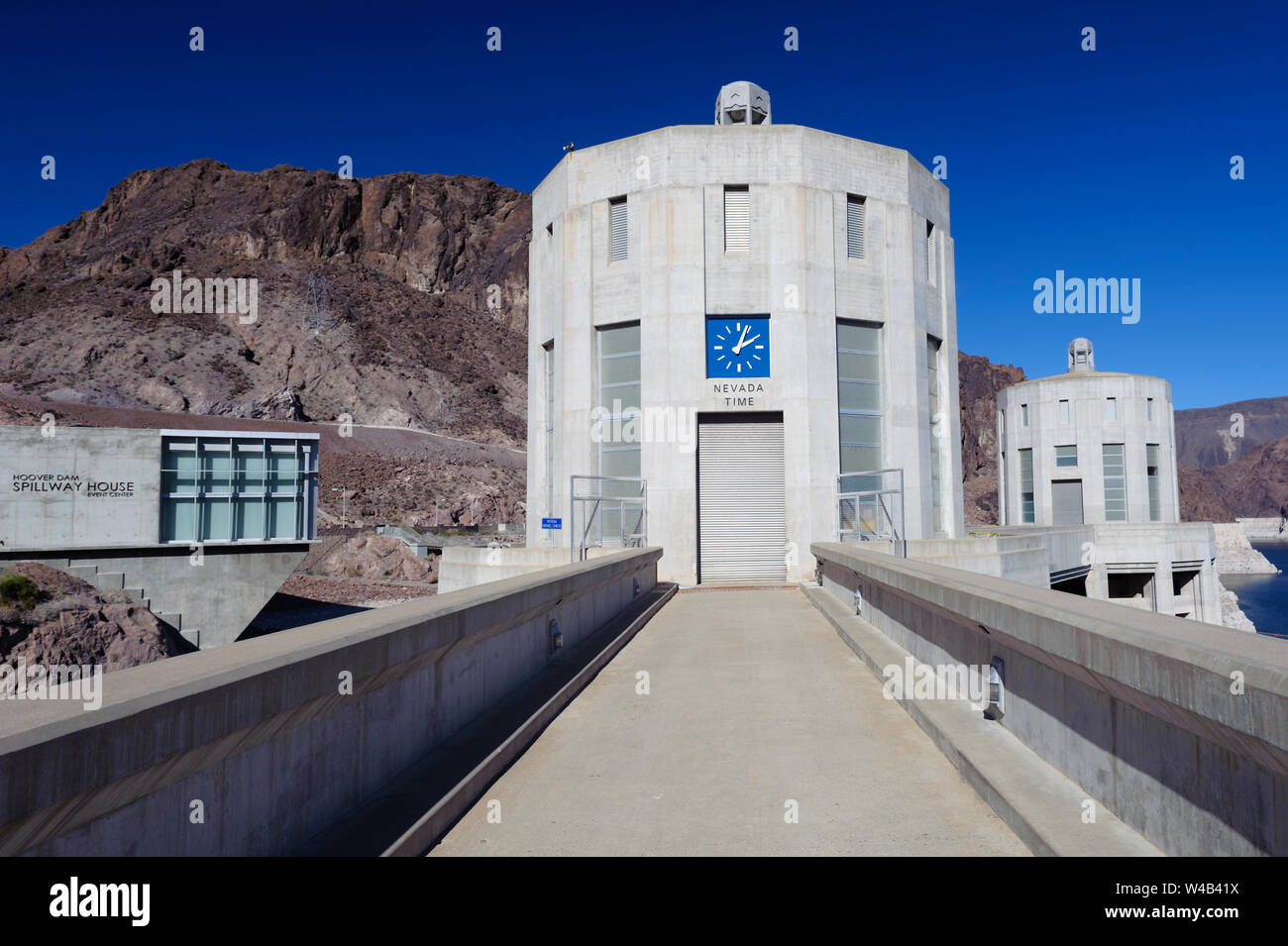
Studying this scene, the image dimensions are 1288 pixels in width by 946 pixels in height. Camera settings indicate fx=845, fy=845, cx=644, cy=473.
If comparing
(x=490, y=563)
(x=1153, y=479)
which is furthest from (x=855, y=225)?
(x=1153, y=479)

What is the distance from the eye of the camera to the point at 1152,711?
3.79m

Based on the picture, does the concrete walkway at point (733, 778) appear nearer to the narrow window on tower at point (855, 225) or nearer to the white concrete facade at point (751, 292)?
the white concrete facade at point (751, 292)

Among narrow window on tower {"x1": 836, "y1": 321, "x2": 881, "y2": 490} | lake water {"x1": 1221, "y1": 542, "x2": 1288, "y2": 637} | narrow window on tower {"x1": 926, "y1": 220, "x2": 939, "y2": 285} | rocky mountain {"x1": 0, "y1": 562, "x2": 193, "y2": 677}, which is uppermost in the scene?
narrow window on tower {"x1": 926, "y1": 220, "x2": 939, "y2": 285}

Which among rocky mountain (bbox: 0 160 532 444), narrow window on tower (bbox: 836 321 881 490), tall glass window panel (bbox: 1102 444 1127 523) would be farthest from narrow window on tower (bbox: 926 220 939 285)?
rocky mountain (bbox: 0 160 532 444)

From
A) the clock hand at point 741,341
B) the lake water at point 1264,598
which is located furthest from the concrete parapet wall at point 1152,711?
the lake water at point 1264,598

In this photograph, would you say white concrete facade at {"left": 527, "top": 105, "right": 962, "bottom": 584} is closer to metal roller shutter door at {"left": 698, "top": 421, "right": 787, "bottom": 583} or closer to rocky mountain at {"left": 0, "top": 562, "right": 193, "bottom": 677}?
metal roller shutter door at {"left": 698, "top": 421, "right": 787, "bottom": 583}

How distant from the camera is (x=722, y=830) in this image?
481 cm

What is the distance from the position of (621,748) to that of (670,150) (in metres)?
18.3

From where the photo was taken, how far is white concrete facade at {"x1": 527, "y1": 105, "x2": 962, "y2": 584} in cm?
2103

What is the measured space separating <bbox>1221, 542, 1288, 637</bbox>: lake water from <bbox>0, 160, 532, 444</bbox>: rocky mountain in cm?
10239

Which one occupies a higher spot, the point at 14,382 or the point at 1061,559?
the point at 14,382
